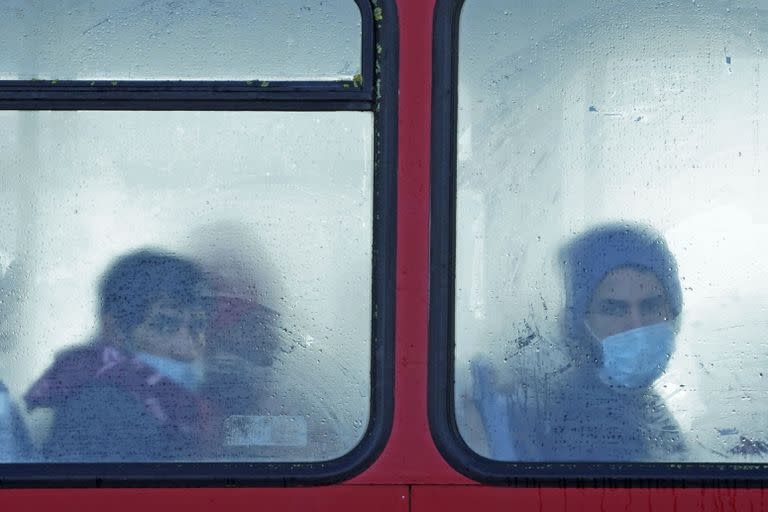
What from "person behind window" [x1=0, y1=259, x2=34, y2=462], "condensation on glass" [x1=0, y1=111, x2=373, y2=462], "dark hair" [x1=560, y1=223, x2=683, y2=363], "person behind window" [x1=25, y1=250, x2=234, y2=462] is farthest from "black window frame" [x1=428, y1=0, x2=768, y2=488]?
"person behind window" [x1=0, y1=259, x2=34, y2=462]

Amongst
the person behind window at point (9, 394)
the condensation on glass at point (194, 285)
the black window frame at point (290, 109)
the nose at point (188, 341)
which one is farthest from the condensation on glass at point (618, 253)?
the person behind window at point (9, 394)

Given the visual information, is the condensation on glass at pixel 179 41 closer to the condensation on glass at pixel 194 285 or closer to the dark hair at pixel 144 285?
the condensation on glass at pixel 194 285

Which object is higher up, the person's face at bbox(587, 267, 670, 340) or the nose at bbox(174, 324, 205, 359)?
the person's face at bbox(587, 267, 670, 340)

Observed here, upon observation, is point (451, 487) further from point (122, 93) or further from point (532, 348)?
point (122, 93)

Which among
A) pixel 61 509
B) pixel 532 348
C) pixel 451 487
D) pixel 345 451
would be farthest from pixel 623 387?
pixel 61 509

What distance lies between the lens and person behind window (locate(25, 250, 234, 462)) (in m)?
1.97

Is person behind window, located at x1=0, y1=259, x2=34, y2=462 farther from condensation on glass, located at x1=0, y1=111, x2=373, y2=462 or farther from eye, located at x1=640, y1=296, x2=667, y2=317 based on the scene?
eye, located at x1=640, y1=296, x2=667, y2=317

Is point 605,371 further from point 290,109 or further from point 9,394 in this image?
point 9,394

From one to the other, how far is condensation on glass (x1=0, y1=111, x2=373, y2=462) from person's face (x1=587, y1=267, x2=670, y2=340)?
0.50 meters

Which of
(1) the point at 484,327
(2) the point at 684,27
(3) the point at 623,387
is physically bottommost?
(3) the point at 623,387

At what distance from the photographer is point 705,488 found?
76.9 inches

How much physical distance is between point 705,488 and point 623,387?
0.27 m

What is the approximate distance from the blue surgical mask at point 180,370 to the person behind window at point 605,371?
0.60 metres

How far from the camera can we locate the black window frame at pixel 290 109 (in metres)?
1.95
